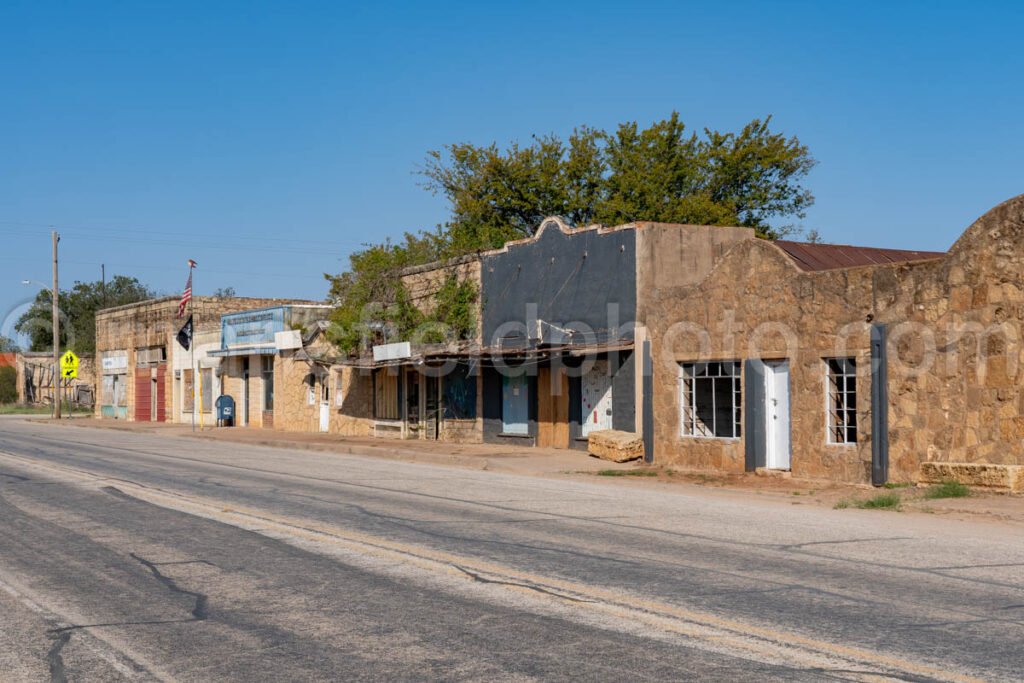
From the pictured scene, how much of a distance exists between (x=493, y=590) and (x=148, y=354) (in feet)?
170

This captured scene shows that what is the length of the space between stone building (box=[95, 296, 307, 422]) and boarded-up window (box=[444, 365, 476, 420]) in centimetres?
2007

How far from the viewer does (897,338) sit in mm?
18734

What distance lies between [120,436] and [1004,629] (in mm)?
37493

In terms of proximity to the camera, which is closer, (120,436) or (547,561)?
(547,561)

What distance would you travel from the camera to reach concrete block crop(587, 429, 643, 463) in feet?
81.1

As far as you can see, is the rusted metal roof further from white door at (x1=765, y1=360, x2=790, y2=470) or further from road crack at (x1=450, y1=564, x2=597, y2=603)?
road crack at (x1=450, y1=564, x2=597, y2=603)

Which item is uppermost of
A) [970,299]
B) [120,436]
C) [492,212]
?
[492,212]

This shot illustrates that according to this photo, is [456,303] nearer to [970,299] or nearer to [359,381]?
[359,381]

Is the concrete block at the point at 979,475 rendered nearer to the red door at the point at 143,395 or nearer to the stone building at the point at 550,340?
the stone building at the point at 550,340

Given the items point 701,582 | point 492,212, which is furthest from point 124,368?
point 701,582

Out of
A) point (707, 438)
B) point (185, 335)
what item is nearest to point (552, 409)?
point (707, 438)

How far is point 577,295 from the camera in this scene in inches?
1100

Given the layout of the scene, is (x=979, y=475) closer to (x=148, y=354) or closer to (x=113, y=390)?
(x=148, y=354)

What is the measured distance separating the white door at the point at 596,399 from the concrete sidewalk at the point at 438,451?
0.78 metres
